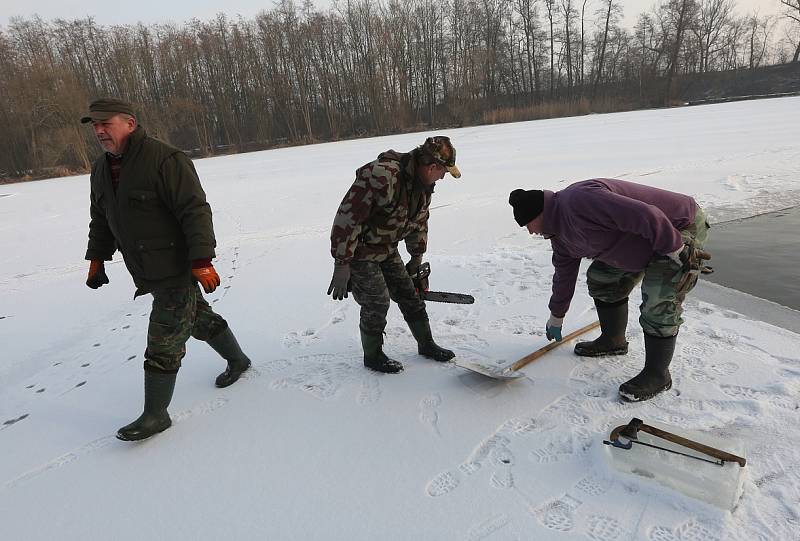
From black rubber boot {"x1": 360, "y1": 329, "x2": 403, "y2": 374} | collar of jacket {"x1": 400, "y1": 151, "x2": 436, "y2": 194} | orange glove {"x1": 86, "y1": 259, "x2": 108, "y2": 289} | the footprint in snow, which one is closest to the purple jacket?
collar of jacket {"x1": 400, "y1": 151, "x2": 436, "y2": 194}

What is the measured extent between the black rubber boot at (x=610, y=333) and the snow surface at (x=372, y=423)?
3.1 inches

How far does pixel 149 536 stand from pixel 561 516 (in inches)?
64.4

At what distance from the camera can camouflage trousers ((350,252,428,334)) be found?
9.00 feet

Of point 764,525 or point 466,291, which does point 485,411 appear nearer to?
point 764,525

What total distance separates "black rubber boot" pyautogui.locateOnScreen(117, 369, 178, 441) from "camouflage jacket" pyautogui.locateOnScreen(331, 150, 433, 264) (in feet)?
3.60

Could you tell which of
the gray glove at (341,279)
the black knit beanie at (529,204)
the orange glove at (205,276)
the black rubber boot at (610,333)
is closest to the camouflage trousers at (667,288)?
the black rubber boot at (610,333)

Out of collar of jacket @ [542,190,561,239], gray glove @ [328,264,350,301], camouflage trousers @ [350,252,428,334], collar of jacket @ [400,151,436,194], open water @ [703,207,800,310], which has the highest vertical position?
collar of jacket @ [400,151,436,194]

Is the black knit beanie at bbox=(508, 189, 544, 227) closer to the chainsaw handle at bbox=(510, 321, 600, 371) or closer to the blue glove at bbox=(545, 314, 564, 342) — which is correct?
the blue glove at bbox=(545, 314, 564, 342)

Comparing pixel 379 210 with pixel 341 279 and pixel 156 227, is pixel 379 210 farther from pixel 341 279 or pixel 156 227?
pixel 156 227

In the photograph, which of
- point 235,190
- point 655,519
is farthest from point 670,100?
point 655,519

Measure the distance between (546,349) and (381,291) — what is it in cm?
112

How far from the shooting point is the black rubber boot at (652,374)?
2396 mm

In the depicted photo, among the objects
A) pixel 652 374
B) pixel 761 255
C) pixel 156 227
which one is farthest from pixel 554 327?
pixel 761 255

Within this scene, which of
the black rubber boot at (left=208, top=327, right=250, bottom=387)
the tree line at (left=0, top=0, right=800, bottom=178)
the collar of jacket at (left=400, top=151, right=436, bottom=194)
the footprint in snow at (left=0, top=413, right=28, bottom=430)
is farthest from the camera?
the tree line at (left=0, top=0, right=800, bottom=178)
